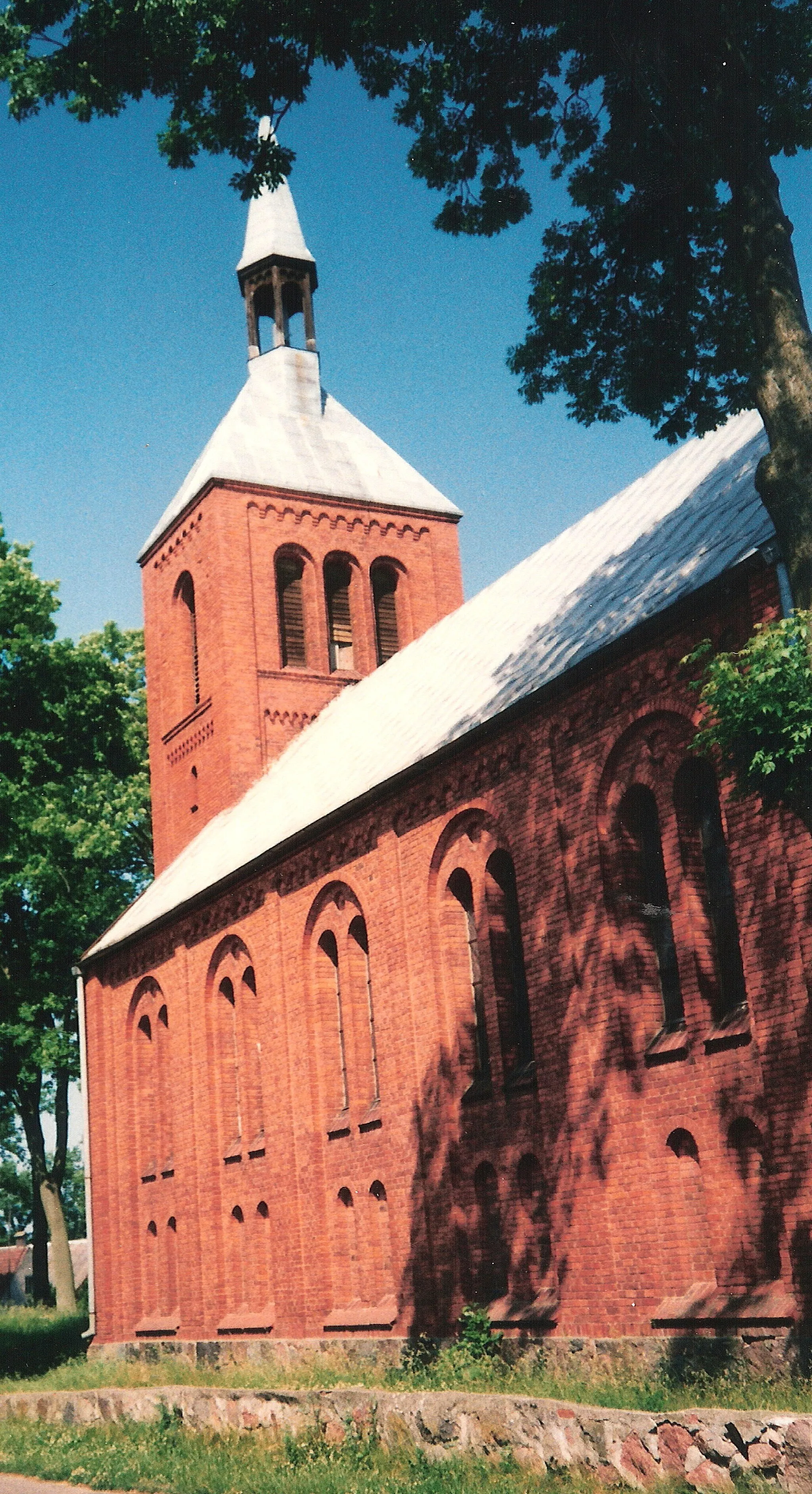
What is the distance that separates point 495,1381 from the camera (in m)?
14.3

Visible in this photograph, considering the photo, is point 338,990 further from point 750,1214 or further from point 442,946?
point 750,1214

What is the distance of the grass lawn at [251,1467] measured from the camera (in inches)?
406

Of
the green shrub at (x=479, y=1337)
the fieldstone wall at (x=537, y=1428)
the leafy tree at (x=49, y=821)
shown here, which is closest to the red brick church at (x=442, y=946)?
the green shrub at (x=479, y=1337)

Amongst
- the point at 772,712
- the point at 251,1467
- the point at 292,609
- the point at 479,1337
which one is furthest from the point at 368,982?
the point at 772,712

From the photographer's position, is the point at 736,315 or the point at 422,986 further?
the point at 422,986

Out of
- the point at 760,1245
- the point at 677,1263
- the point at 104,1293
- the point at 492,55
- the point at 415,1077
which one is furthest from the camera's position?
the point at 104,1293

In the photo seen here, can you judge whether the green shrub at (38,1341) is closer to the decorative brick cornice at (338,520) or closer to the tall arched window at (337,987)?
the tall arched window at (337,987)

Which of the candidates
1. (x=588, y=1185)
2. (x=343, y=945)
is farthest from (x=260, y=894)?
(x=588, y=1185)

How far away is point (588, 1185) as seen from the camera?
14727mm

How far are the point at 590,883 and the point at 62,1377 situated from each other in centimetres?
1292

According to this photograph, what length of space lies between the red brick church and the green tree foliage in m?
3.27

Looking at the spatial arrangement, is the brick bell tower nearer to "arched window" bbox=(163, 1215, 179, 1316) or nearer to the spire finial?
the spire finial

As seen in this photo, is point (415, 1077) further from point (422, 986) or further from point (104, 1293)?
point (104, 1293)

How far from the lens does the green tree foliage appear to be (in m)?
8.64
